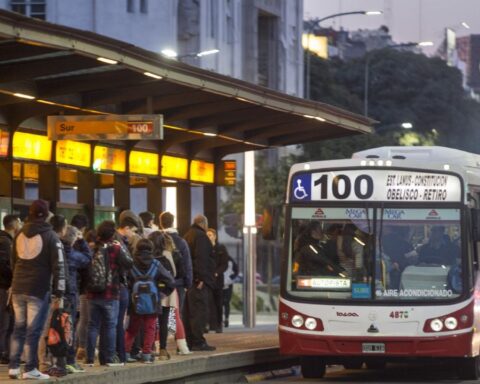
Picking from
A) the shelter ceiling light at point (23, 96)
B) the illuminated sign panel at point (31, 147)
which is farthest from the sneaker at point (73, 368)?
the illuminated sign panel at point (31, 147)

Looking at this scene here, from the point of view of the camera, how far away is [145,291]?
728 inches

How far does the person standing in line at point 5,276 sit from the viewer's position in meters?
17.8

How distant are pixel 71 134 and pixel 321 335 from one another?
4.84m

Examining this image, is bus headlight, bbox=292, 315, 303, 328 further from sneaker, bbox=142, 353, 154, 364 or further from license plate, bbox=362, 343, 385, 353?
sneaker, bbox=142, 353, 154, 364

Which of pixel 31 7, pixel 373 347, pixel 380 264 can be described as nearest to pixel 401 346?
pixel 373 347

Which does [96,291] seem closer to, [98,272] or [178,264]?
[98,272]

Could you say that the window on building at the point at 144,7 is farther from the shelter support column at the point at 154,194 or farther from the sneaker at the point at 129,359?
the sneaker at the point at 129,359

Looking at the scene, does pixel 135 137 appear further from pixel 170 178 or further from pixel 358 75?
pixel 358 75

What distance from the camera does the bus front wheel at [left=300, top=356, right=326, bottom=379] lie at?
2114 cm

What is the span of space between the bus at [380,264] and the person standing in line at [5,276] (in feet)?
12.7

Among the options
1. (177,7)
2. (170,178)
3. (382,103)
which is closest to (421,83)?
(382,103)

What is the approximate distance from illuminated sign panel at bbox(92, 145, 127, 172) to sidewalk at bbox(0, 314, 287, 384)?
130 inches

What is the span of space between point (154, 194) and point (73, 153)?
130 inches

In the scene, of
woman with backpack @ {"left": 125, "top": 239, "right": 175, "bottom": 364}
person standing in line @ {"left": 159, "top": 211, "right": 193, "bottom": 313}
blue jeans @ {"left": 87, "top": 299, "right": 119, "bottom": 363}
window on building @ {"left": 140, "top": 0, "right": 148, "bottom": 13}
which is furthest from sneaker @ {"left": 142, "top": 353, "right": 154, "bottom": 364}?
window on building @ {"left": 140, "top": 0, "right": 148, "bottom": 13}
